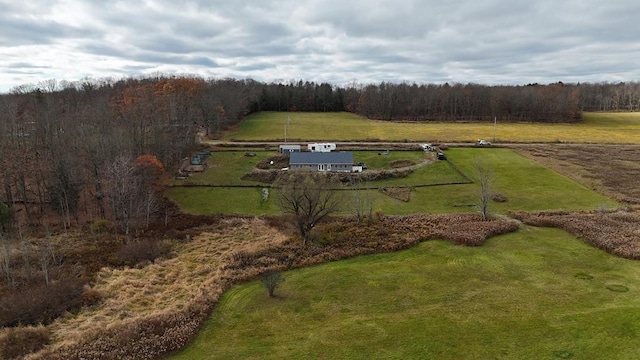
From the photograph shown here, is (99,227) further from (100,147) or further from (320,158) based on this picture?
(320,158)

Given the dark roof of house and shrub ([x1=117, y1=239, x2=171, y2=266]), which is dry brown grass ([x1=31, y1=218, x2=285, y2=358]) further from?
the dark roof of house

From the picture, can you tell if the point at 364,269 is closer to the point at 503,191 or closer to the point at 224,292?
the point at 224,292

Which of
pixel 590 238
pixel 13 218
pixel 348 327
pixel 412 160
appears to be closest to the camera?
pixel 348 327

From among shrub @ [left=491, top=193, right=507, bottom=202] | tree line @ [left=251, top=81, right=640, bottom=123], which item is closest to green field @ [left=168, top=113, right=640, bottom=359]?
shrub @ [left=491, top=193, right=507, bottom=202]

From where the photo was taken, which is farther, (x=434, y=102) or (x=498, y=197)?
(x=434, y=102)

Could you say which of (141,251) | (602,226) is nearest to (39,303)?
(141,251)

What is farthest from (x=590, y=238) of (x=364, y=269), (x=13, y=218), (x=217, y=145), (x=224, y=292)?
(x=217, y=145)
